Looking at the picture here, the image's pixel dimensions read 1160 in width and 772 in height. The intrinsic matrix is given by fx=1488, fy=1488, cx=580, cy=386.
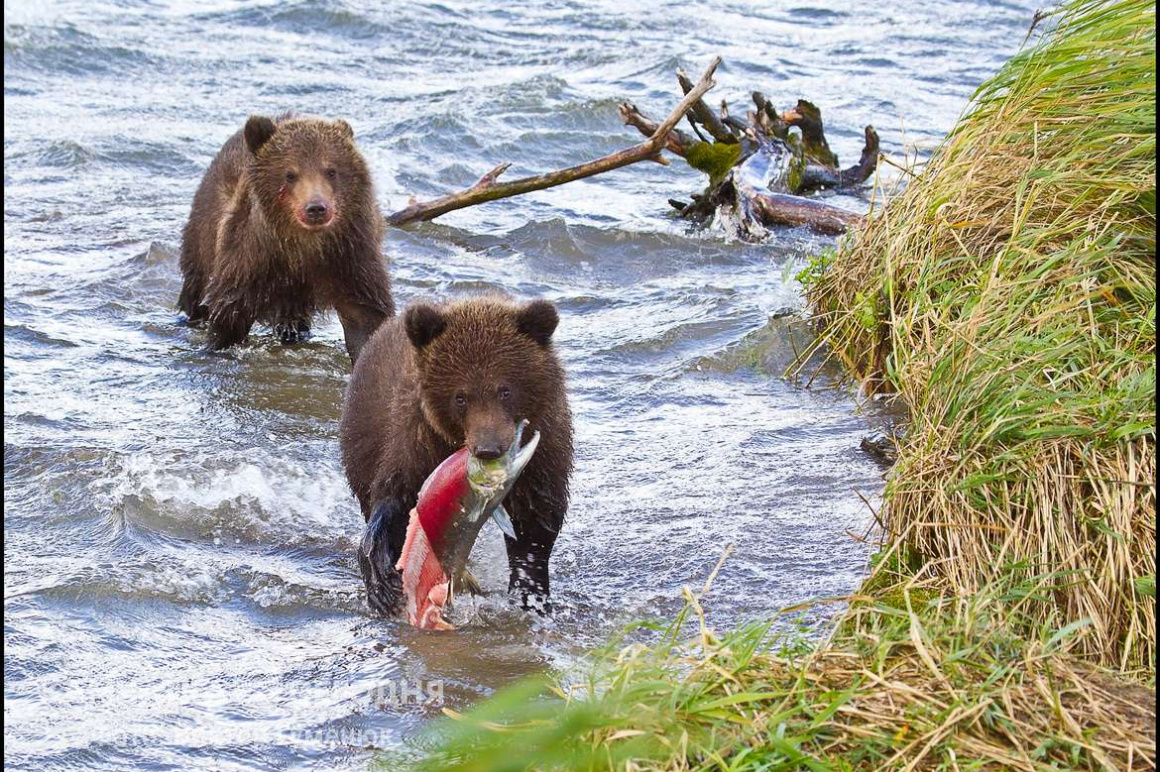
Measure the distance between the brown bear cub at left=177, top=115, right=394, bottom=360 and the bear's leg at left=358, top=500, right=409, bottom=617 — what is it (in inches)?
114

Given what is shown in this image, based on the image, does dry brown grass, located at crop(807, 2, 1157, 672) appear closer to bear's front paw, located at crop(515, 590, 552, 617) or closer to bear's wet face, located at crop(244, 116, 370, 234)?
bear's front paw, located at crop(515, 590, 552, 617)

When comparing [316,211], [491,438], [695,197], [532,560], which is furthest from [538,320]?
[695,197]

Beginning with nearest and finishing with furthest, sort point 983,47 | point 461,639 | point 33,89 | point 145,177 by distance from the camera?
point 461,639
point 145,177
point 33,89
point 983,47

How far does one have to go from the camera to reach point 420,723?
4.73 meters

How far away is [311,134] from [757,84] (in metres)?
8.45

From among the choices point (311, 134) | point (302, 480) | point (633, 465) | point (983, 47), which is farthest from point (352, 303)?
point (983, 47)

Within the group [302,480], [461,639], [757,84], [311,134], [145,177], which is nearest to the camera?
[461,639]

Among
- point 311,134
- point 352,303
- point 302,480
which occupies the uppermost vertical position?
point 311,134

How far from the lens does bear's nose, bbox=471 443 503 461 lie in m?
5.00

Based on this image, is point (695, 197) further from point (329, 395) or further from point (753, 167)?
point (329, 395)

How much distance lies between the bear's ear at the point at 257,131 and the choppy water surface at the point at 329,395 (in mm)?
1350

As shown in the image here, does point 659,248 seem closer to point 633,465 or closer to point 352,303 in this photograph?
point 352,303

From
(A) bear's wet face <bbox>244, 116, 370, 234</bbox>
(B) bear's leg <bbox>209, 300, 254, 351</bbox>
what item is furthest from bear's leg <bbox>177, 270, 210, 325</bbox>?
(A) bear's wet face <bbox>244, 116, 370, 234</bbox>

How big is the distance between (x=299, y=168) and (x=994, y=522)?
501 cm
